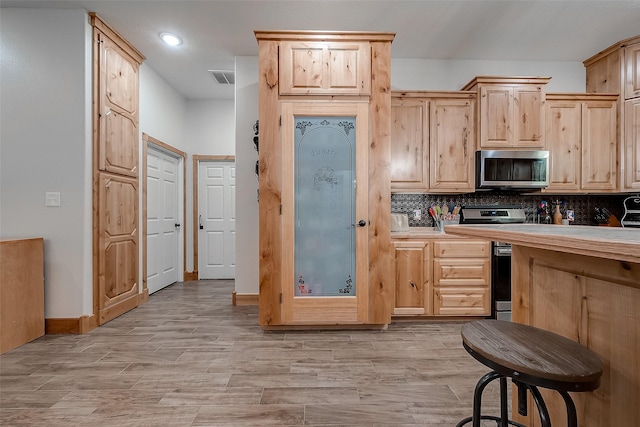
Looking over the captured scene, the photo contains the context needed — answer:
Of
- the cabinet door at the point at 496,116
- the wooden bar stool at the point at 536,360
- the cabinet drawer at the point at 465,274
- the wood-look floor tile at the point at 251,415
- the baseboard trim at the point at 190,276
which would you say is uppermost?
the cabinet door at the point at 496,116

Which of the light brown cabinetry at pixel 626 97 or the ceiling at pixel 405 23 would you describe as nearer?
the ceiling at pixel 405 23

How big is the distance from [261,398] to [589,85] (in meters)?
4.99

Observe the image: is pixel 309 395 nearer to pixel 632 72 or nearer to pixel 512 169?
pixel 512 169

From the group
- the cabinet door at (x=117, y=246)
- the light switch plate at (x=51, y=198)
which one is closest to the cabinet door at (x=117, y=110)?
the cabinet door at (x=117, y=246)

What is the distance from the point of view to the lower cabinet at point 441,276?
3.24 m

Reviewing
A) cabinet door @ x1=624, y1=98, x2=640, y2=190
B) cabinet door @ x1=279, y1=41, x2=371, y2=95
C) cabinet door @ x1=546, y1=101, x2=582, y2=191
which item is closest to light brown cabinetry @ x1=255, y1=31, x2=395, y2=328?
cabinet door @ x1=279, y1=41, x2=371, y2=95

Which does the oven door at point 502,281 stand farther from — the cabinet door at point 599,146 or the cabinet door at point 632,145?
the cabinet door at point 632,145

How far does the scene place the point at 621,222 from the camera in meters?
3.72

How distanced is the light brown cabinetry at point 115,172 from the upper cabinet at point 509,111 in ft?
12.6

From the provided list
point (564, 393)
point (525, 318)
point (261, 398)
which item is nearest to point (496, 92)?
point (525, 318)

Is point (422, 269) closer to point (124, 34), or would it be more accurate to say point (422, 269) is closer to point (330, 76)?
point (330, 76)

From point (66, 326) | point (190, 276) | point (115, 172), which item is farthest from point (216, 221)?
point (66, 326)

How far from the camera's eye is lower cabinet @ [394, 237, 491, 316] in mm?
3240

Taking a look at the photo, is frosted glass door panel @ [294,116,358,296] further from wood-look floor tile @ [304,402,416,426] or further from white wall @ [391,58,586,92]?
white wall @ [391,58,586,92]
